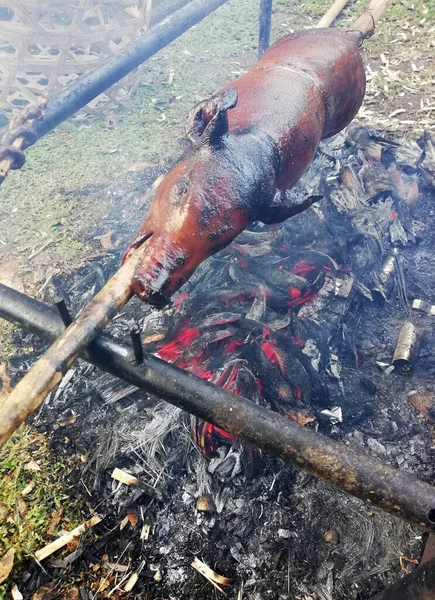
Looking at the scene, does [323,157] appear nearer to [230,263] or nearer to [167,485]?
[230,263]

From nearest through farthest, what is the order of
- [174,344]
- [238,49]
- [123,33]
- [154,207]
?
[154,207]
[174,344]
[123,33]
[238,49]

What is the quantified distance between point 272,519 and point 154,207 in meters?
2.39

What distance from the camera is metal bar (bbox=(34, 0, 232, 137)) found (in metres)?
4.90

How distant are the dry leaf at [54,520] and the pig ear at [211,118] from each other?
2894 mm

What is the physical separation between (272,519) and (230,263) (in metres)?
2.43

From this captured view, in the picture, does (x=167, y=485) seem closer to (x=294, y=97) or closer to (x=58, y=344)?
(x=58, y=344)

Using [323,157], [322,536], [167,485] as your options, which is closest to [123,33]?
[323,157]

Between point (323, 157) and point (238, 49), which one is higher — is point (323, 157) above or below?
below

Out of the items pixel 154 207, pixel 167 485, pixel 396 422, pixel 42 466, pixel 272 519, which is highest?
pixel 154 207

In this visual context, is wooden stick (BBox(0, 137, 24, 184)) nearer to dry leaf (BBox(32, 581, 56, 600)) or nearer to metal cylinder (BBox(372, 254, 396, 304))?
dry leaf (BBox(32, 581, 56, 600))

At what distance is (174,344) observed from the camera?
3.98 metres

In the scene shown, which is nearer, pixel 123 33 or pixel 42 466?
pixel 42 466

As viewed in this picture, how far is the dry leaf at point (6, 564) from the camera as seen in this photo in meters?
2.90

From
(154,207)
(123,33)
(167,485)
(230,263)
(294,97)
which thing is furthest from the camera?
(123,33)
